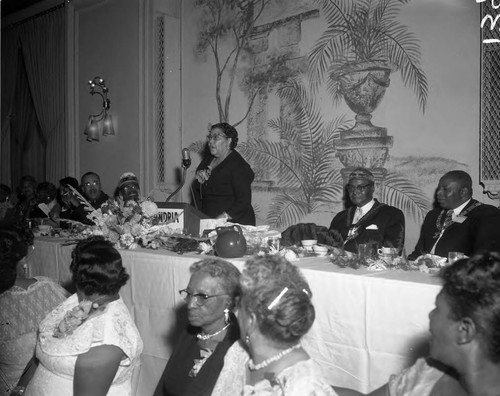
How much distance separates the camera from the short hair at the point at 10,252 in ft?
9.04

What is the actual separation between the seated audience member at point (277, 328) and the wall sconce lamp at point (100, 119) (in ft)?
21.4

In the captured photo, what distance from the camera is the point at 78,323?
2402 millimetres

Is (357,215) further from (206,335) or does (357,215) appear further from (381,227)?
(206,335)

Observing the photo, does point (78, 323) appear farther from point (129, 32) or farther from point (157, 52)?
point (129, 32)

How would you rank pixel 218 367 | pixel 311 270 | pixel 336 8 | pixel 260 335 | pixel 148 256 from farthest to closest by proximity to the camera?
1. pixel 336 8
2. pixel 148 256
3. pixel 311 270
4. pixel 218 367
5. pixel 260 335

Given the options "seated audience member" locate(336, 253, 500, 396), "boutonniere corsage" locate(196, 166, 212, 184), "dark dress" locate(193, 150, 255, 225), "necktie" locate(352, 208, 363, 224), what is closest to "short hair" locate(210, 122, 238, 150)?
"dark dress" locate(193, 150, 255, 225)

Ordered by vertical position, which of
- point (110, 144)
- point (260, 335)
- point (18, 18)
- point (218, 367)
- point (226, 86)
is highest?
point (18, 18)

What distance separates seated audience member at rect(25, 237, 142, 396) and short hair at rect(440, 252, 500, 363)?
4.69 feet

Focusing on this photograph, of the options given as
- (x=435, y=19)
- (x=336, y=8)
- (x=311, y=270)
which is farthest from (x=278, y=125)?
(x=311, y=270)

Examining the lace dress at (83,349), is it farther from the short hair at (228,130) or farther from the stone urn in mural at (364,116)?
the stone urn in mural at (364,116)

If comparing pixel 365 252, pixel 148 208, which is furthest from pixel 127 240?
pixel 365 252

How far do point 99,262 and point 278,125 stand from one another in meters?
3.92

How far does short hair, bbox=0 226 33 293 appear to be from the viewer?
2.75 m

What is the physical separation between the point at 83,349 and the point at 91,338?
0.05 metres
